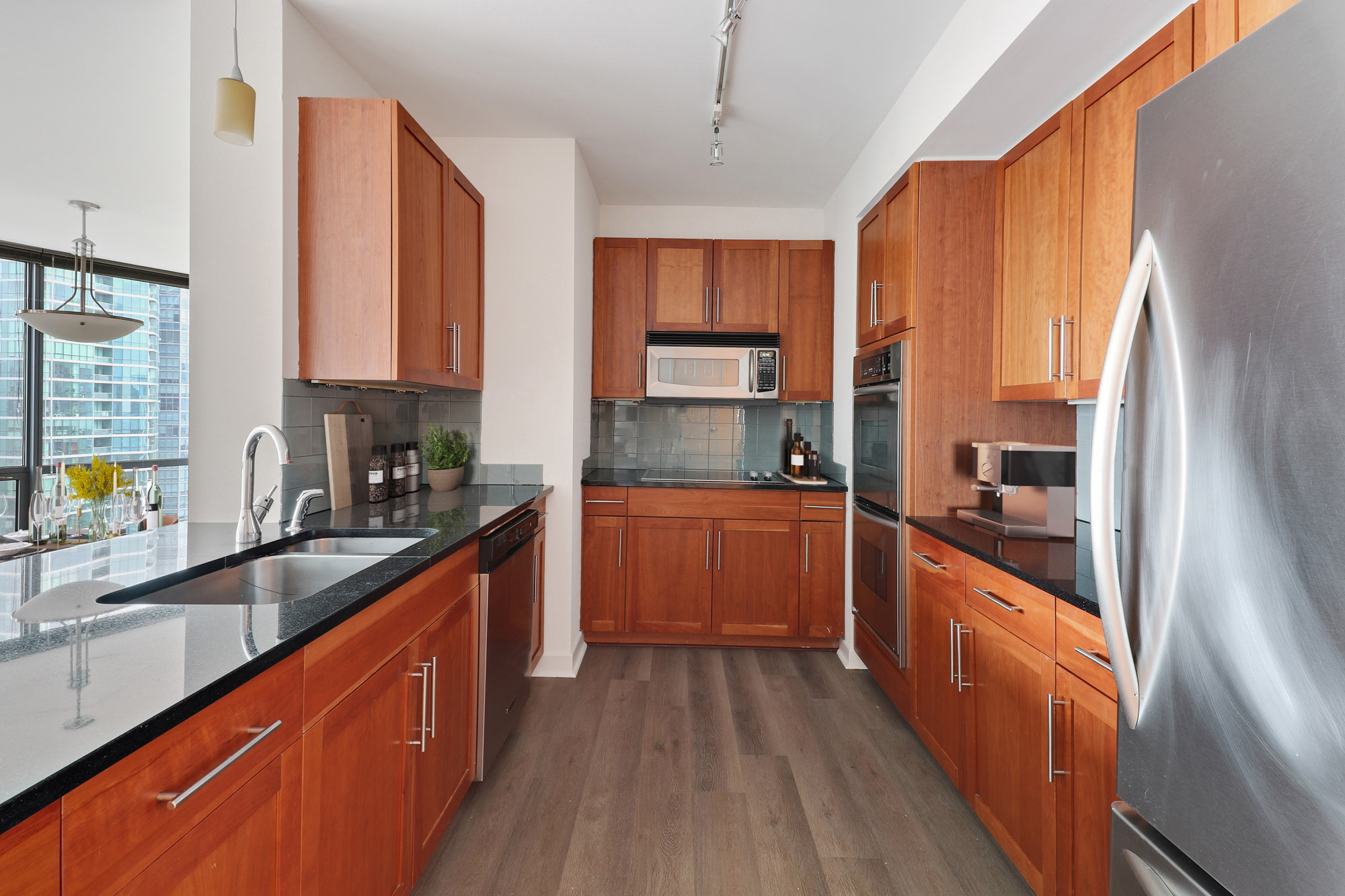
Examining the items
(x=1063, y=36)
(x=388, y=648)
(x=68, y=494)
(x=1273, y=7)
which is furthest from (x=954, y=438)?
(x=68, y=494)

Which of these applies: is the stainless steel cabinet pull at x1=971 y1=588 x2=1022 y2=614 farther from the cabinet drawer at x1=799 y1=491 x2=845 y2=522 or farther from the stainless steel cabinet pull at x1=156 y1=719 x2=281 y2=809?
the stainless steel cabinet pull at x1=156 y1=719 x2=281 y2=809

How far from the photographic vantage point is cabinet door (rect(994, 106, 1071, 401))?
1955mm

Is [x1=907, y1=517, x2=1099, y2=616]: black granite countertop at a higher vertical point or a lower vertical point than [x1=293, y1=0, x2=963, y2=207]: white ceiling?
lower

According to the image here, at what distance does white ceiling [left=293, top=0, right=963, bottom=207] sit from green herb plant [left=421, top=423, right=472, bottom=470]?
1475 millimetres

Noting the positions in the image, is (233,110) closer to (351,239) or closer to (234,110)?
(234,110)

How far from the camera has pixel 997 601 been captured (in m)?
1.76

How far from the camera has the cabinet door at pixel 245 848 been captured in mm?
743

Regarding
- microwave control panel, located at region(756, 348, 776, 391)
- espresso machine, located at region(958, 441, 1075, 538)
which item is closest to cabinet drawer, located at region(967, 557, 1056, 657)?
espresso machine, located at region(958, 441, 1075, 538)

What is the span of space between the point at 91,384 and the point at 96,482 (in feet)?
6.65

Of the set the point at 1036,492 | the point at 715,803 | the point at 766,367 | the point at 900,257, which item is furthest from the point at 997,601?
the point at 766,367

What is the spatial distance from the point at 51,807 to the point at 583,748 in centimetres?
199

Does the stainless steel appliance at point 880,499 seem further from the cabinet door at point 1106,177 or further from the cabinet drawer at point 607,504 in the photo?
the cabinet drawer at point 607,504

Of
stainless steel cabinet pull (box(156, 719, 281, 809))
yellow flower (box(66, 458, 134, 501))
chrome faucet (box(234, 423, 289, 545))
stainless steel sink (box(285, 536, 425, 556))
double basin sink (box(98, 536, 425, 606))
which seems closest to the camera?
stainless steel cabinet pull (box(156, 719, 281, 809))

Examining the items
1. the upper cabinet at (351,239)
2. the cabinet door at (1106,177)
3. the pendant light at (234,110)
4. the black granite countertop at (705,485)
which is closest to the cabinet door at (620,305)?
the black granite countertop at (705,485)
